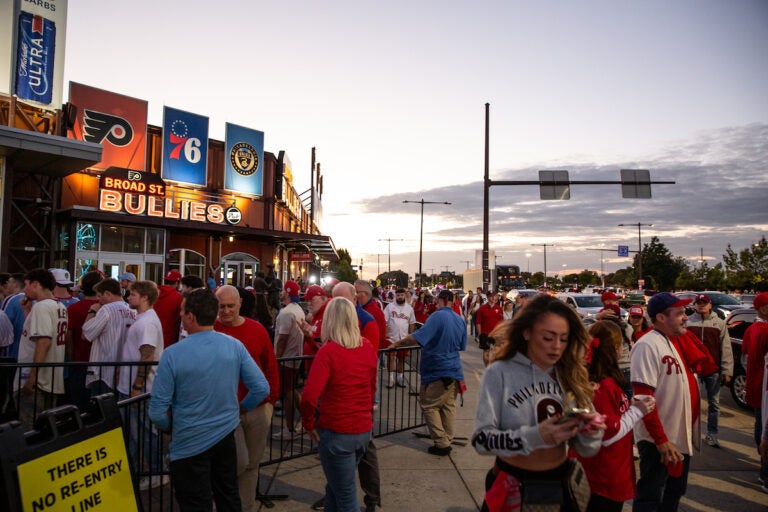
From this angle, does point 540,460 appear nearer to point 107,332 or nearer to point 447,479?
point 447,479

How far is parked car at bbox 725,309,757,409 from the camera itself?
8.91 meters

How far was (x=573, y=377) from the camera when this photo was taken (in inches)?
106

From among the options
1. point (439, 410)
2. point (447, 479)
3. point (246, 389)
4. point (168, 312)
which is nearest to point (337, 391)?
point (246, 389)

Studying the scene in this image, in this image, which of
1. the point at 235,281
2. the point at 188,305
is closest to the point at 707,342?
the point at 188,305

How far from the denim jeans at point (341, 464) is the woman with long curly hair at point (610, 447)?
5.42 ft

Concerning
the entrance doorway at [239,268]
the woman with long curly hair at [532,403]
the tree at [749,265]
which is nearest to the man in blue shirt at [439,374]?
the woman with long curly hair at [532,403]

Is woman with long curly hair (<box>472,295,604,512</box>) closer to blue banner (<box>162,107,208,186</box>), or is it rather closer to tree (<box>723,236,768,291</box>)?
blue banner (<box>162,107,208,186</box>)

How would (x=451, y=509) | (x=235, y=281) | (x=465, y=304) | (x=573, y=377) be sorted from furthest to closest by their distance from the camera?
(x=235, y=281)
(x=465, y=304)
(x=451, y=509)
(x=573, y=377)

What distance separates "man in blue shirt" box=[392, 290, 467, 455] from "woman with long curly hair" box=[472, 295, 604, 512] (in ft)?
12.6

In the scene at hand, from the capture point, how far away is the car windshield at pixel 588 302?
66.7 ft

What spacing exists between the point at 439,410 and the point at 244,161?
77.7ft

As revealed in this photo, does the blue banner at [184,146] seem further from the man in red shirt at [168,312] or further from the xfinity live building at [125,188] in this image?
the man in red shirt at [168,312]

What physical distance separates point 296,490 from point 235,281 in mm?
22574

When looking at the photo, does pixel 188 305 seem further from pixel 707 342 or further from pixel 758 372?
pixel 707 342
